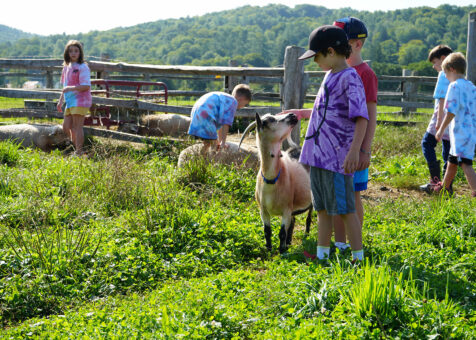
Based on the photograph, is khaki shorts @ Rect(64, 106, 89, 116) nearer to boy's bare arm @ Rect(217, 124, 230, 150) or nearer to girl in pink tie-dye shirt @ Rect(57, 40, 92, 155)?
girl in pink tie-dye shirt @ Rect(57, 40, 92, 155)

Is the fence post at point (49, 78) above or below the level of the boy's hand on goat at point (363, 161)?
above

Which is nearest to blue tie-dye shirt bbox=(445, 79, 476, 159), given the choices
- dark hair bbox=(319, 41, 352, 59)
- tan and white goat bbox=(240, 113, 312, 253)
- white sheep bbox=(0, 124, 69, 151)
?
tan and white goat bbox=(240, 113, 312, 253)

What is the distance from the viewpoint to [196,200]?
5.94m

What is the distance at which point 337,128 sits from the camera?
383 cm

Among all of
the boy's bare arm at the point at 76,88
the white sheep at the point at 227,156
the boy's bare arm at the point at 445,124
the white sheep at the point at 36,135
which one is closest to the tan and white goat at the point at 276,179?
the white sheep at the point at 227,156

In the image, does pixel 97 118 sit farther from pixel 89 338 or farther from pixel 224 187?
pixel 89 338

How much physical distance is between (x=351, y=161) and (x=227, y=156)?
155 inches

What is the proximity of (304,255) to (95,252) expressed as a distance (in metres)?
1.85

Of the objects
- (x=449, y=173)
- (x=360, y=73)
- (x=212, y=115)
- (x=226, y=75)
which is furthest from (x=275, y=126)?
(x=226, y=75)

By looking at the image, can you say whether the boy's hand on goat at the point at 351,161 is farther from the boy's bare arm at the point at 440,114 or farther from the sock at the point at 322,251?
the boy's bare arm at the point at 440,114

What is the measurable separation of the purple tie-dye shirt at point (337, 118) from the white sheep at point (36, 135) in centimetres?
679

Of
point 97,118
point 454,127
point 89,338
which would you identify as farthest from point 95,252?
point 97,118

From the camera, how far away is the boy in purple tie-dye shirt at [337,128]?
146 inches

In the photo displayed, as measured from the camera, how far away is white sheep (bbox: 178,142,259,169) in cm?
724
